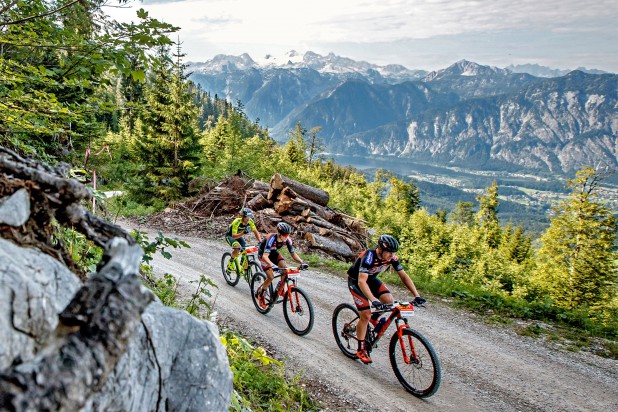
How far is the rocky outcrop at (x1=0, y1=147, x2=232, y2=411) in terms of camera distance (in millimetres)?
1384

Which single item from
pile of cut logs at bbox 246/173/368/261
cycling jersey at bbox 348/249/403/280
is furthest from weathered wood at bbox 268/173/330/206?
cycling jersey at bbox 348/249/403/280

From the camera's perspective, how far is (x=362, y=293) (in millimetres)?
7047

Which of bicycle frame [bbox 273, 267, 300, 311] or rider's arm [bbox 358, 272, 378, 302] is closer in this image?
rider's arm [bbox 358, 272, 378, 302]

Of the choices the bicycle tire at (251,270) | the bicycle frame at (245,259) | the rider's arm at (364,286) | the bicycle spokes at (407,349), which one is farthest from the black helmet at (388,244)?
the bicycle frame at (245,259)

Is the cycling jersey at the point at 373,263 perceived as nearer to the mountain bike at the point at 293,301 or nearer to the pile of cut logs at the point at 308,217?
the mountain bike at the point at 293,301

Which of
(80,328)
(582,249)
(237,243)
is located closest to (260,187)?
(237,243)

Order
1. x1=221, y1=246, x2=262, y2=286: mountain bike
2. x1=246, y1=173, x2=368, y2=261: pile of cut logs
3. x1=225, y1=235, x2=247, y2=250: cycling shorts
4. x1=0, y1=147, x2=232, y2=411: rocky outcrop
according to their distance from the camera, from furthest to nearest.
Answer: x1=246, y1=173, x2=368, y2=261: pile of cut logs
x1=225, y1=235, x2=247, y2=250: cycling shorts
x1=221, y1=246, x2=262, y2=286: mountain bike
x1=0, y1=147, x2=232, y2=411: rocky outcrop

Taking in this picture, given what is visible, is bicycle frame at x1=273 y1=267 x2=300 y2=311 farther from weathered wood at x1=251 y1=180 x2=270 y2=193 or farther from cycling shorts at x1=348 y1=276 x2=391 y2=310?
weathered wood at x1=251 y1=180 x2=270 y2=193

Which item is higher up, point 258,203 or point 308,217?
point 258,203

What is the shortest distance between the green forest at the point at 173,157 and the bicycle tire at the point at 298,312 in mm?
4657

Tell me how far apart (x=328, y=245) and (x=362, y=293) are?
10.8 meters

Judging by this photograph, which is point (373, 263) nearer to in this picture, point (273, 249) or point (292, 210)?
point (273, 249)

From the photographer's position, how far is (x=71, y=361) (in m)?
1.41

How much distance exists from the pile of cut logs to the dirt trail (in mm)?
7320
